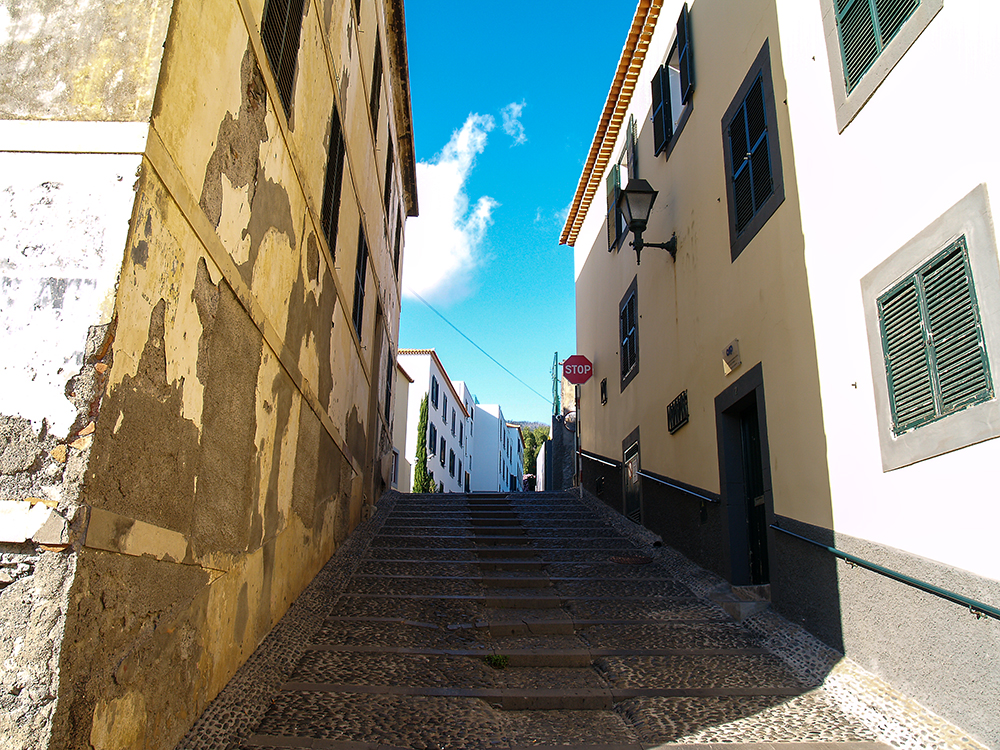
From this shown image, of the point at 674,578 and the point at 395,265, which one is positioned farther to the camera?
the point at 395,265

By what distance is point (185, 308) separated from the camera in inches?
132

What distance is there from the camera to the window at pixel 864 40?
4.31 metres

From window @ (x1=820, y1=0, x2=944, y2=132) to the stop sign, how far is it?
349 inches

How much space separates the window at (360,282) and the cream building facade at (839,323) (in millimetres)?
3794

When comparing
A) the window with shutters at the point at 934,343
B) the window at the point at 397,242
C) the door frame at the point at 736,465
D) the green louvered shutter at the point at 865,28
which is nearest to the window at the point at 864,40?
the green louvered shutter at the point at 865,28

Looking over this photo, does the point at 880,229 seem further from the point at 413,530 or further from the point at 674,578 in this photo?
the point at 413,530

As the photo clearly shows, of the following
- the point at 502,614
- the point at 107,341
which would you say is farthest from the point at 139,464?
the point at 502,614

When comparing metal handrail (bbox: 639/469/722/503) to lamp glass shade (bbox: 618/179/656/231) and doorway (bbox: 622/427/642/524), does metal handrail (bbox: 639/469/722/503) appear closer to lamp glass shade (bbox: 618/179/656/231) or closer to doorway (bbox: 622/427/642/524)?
doorway (bbox: 622/427/642/524)

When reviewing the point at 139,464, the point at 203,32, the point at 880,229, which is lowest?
the point at 139,464

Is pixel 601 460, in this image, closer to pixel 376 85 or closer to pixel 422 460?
pixel 376 85

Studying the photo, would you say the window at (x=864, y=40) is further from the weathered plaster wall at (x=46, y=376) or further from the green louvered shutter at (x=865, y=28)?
the weathered plaster wall at (x=46, y=376)

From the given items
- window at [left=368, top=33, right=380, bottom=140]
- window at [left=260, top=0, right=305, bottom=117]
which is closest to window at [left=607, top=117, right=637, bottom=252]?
window at [left=368, top=33, right=380, bottom=140]

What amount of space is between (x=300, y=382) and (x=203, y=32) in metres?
2.85

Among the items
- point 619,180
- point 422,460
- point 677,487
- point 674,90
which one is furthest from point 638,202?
point 422,460
